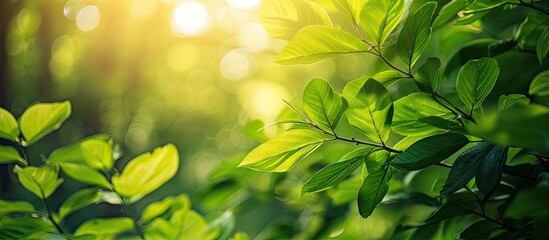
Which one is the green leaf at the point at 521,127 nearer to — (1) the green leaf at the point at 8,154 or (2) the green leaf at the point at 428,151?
(2) the green leaf at the point at 428,151

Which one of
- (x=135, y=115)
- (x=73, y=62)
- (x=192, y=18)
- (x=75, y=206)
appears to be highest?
(x=75, y=206)

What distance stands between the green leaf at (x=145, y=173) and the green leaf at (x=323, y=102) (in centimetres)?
15

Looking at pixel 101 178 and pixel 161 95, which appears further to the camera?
pixel 161 95

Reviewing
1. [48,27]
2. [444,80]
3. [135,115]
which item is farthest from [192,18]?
[444,80]

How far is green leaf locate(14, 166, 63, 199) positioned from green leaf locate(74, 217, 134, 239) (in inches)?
1.5

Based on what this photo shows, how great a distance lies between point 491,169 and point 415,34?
0.26 ft

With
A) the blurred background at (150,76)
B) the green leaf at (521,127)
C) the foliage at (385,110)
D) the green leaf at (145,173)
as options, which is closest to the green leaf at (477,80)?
the foliage at (385,110)

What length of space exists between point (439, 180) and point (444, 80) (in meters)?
0.14

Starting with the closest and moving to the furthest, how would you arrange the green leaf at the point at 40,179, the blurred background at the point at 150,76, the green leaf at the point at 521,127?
1. the green leaf at the point at 521,127
2. the green leaf at the point at 40,179
3. the blurred background at the point at 150,76

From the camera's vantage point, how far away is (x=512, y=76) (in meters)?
0.42

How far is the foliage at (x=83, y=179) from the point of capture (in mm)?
374

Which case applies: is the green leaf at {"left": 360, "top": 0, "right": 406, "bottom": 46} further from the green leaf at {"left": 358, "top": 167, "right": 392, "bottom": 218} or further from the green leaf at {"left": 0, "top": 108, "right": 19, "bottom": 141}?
the green leaf at {"left": 0, "top": 108, "right": 19, "bottom": 141}

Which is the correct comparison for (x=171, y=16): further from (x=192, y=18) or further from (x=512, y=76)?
(x=512, y=76)

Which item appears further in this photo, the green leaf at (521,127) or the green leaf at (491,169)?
the green leaf at (491,169)
